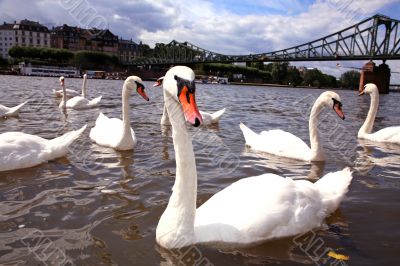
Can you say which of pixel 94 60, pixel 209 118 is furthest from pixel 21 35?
pixel 209 118

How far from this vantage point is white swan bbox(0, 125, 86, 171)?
5.85m

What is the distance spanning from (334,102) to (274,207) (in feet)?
14.1

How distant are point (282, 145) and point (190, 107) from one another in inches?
202

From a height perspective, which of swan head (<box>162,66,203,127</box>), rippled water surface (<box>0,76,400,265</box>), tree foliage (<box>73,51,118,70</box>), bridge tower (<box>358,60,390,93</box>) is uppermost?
tree foliage (<box>73,51,118,70</box>)

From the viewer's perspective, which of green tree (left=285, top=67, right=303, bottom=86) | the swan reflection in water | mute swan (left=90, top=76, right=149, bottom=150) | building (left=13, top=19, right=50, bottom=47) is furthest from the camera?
building (left=13, top=19, right=50, bottom=47)

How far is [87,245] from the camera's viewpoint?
3.63 m

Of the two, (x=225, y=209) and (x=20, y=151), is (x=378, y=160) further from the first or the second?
(x=20, y=151)

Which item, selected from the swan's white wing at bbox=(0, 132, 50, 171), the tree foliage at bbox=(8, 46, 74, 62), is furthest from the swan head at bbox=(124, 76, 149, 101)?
the tree foliage at bbox=(8, 46, 74, 62)

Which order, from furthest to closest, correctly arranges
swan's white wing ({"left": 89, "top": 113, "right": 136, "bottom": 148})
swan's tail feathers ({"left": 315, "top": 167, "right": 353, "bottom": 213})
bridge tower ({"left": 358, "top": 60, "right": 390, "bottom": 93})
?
bridge tower ({"left": 358, "top": 60, "right": 390, "bottom": 93})
swan's white wing ({"left": 89, "top": 113, "right": 136, "bottom": 148})
swan's tail feathers ({"left": 315, "top": 167, "right": 353, "bottom": 213})

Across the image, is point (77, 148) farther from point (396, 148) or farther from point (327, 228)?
point (396, 148)

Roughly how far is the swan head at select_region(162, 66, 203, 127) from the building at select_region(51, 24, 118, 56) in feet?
487

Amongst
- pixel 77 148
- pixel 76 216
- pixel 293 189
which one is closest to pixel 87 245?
pixel 76 216

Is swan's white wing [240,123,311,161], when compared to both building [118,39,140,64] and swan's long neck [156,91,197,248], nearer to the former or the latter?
swan's long neck [156,91,197,248]

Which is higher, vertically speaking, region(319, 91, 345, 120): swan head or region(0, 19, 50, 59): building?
region(0, 19, 50, 59): building
